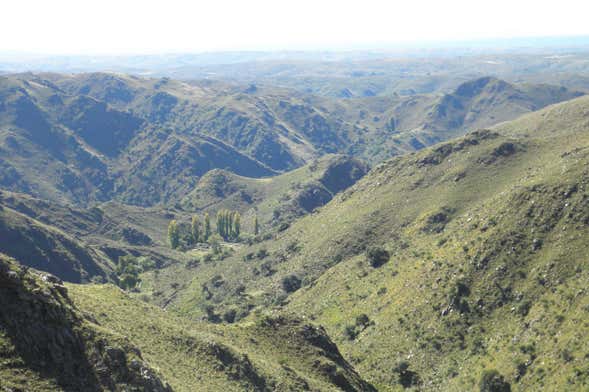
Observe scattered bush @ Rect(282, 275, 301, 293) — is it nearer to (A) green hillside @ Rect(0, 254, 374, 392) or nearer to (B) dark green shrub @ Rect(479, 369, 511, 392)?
(A) green hillside @ Rect(0, 254, 374, 392)

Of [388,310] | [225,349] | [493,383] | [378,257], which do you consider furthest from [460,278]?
[225,349]

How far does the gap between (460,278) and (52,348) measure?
82.8 meters

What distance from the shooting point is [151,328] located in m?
74.2

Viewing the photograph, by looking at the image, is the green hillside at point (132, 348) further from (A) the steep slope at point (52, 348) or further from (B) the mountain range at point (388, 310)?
(B) the mountain range at point (388, 310)

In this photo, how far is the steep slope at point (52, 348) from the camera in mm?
40156

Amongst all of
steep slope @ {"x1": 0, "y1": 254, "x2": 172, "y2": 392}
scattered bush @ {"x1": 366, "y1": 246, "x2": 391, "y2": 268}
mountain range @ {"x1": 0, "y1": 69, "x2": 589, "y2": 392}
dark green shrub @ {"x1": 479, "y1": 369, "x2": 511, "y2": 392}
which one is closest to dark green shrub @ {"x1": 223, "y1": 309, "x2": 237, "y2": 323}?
mountain range @ {"x1": 0, "y1": 69, "x2": 589, "y2": 392}

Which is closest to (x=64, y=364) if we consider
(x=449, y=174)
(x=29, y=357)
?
(x=29, y=357)

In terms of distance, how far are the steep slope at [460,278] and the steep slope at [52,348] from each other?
57.3m

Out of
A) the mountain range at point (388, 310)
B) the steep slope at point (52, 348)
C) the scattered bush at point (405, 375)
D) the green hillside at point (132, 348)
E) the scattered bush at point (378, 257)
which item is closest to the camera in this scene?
the steep slope at point (52, 348)

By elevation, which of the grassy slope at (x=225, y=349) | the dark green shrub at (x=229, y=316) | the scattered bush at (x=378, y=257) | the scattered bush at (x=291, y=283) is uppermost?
the grassy slope at (x=225, y=349)

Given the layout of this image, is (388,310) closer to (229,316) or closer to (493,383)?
(493,383)

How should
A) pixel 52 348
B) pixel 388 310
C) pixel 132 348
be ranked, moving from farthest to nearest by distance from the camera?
pixel 388 310, pixel 132 348, pixel 52 348

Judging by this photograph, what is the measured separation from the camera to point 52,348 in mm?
42875

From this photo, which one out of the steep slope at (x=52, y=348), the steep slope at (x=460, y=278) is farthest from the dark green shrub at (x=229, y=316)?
the steep slope at (x=52, y=348)
